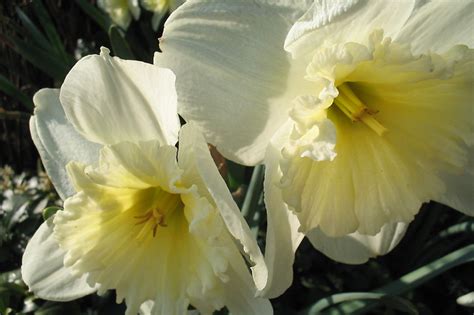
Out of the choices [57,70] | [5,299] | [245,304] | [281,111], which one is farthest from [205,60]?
[57,70]

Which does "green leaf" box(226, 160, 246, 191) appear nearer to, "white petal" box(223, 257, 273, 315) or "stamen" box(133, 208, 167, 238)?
"stamen" box(133, 208, 167, 238)

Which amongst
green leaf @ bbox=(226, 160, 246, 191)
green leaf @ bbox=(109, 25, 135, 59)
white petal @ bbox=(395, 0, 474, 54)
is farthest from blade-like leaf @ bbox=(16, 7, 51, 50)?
white petal @ bbox=(395, 0, 474, 54)

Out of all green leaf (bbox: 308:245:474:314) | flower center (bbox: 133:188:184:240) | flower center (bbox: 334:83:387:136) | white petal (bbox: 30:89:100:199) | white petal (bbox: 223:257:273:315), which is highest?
flower center (bbox: 334:83:387:136)

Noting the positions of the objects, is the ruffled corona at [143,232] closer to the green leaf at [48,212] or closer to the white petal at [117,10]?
the green leaf at [48,212]

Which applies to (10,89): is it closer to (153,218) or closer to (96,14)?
(96,14)

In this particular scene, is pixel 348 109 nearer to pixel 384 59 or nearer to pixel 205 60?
pixel 384 59

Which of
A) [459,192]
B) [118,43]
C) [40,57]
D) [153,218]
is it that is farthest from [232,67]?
[40,57]

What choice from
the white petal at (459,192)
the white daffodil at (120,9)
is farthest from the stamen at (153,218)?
the white daffodil at (120,9)

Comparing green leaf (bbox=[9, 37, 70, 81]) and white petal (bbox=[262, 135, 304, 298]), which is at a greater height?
white petal (bbox=[262, 135, 304, 298])
